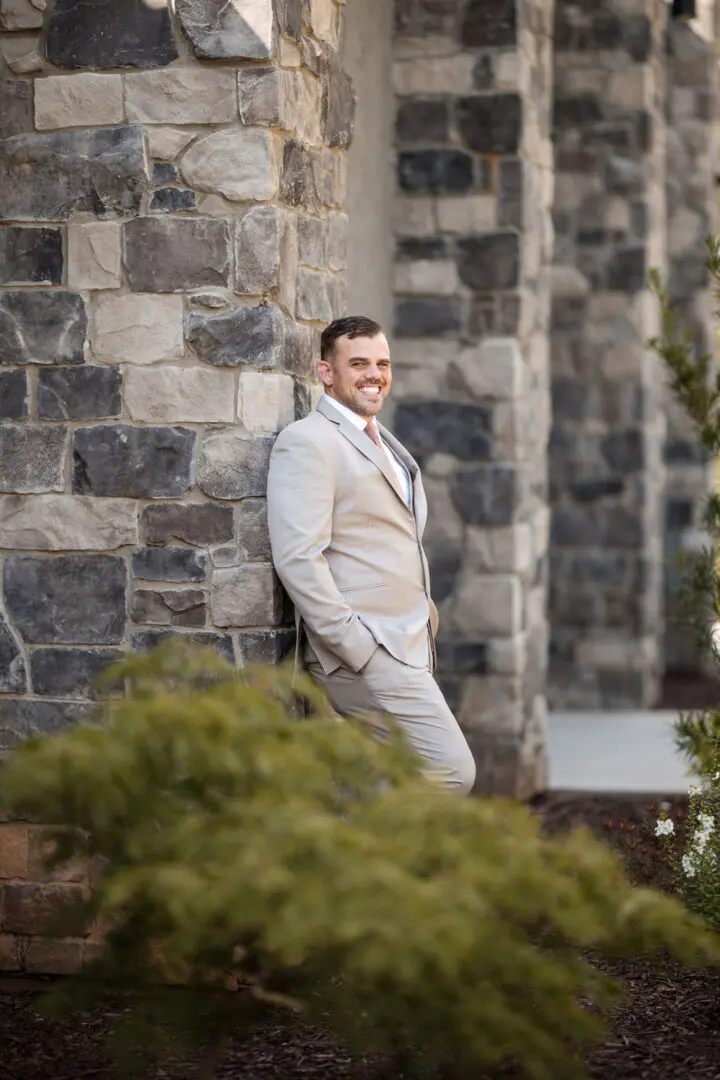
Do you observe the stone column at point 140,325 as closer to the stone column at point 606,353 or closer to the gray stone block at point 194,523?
the gray stone block at point 194,523

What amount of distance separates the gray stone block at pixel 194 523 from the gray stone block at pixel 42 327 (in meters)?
0.50

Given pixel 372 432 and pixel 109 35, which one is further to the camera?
pixel 372 432

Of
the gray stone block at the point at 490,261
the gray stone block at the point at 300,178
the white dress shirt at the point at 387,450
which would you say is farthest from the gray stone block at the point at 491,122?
the white dress shirt at the point at 387,450

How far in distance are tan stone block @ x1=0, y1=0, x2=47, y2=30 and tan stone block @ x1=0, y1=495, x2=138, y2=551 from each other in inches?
51.1

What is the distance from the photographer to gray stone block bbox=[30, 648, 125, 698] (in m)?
4.64

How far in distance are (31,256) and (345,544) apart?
1187 millimetres

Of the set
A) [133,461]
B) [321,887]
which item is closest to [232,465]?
[133,461]

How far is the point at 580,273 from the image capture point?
9.72 meters

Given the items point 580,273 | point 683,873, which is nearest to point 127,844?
point 683,873

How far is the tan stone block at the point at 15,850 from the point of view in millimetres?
4746

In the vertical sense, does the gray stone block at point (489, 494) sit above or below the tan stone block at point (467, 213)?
below

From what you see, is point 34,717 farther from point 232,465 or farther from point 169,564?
point 232,465

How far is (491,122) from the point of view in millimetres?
7082

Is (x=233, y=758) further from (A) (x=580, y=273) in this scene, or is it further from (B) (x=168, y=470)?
(A) (x=580, y=273)
